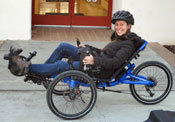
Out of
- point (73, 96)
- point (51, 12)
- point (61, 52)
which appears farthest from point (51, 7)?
point (73, 96)

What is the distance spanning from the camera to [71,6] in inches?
413

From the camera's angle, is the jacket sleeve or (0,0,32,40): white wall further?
(0,0,32,40): white wall

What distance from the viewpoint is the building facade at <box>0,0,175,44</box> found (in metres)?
9.06

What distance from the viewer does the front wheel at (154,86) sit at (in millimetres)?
5453

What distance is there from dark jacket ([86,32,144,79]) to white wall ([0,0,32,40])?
4.07m

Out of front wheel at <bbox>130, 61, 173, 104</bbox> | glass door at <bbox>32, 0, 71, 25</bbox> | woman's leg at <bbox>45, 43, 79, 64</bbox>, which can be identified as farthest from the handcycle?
glass door at <bbox>32, 0, 71, 25</bbox>

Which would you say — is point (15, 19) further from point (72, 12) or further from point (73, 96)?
point (73, 96)

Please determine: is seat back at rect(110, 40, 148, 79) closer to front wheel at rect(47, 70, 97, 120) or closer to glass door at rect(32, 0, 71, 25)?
front wheel at rect(47, 70, 97, 120)

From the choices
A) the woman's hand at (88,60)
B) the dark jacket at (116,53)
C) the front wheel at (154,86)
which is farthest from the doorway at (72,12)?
the woman's hand at (88,60)

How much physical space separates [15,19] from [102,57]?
4377mm

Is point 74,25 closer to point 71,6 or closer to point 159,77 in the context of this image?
point 71,6

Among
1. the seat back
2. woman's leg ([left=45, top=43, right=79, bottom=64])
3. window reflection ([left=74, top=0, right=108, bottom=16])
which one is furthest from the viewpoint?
window reflection ([left=74, top=0, right=108, bottom=16])

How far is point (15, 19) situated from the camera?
9078 millimetres

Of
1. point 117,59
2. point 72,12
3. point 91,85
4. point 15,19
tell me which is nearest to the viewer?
point 91,85
